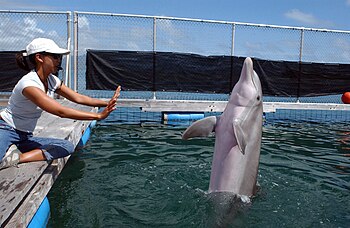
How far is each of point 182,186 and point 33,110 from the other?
7.00 ft

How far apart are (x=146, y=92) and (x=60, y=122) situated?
4.45 metres

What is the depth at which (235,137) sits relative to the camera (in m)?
3.82

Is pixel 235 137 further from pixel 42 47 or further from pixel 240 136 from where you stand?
pixel 42 47

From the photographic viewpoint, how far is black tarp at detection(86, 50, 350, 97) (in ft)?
32.5

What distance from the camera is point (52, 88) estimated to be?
13.4ft

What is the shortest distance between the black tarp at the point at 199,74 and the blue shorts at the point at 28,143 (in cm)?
599

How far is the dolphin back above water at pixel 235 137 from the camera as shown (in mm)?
3943

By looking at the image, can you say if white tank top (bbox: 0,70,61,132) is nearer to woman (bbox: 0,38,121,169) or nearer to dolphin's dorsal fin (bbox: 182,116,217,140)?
woman (bbox: 0,38,121,169)

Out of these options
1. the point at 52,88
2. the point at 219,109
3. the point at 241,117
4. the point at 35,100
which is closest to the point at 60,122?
the point at 52,88

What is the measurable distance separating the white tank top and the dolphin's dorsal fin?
1599mm

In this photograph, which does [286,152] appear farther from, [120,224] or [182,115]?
[120,224]

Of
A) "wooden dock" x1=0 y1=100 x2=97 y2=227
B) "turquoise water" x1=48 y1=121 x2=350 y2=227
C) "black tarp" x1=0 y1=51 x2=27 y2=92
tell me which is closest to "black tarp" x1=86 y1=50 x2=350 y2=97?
"black tarp" x1=0 y1=51 x2=27 y2=92

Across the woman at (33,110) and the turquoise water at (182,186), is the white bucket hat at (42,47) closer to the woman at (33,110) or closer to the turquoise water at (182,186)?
the woman at (33,110)

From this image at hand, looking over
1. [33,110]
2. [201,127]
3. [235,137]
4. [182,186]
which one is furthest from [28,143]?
[235,137]
